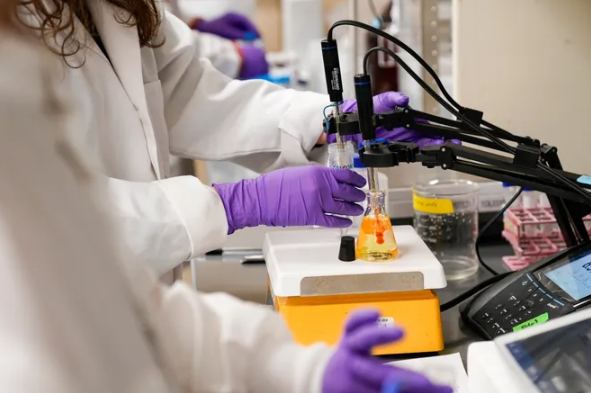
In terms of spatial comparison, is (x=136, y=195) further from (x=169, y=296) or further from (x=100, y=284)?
(x=100, y=284)

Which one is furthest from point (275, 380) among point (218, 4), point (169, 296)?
point (218, 4)

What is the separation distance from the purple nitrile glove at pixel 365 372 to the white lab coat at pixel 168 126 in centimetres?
41

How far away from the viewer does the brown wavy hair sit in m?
1.01

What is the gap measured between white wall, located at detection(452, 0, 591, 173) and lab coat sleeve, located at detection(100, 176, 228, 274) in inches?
24.0

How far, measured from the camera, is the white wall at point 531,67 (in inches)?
54.7

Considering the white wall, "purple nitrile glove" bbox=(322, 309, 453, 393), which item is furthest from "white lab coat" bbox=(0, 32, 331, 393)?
the white wall

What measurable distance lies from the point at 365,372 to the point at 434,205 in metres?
0.75

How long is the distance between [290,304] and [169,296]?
17.0 inches

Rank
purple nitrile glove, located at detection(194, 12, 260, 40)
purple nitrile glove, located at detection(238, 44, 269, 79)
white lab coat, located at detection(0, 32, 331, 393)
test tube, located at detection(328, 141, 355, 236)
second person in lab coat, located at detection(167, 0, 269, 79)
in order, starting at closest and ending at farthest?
1. white lab coat, located at detection(0, 32, 331, 393)
2. test tube, located at detection(328, 141, 355, 236)
3. second person in lab coat, located at detection(167, 0, 269, 79)
4. purple nitrile glove, located at detection(238, 44, 269, 79)
5. purple nitrile glove, located at detection(194, 12, 260, 40)

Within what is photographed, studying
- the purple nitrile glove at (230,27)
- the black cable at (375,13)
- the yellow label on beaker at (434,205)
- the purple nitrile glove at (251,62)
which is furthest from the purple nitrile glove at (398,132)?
the purple nitrile glove at (230,27)

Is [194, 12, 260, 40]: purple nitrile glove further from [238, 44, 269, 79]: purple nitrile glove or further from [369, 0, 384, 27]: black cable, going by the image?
[369, 0, 384, 27]: black cable

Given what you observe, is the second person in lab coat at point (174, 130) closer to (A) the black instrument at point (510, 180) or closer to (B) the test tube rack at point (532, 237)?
(A) the black instrument at point (510, 180)

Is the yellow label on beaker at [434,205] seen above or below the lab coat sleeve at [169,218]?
below

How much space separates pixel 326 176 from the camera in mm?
1149
